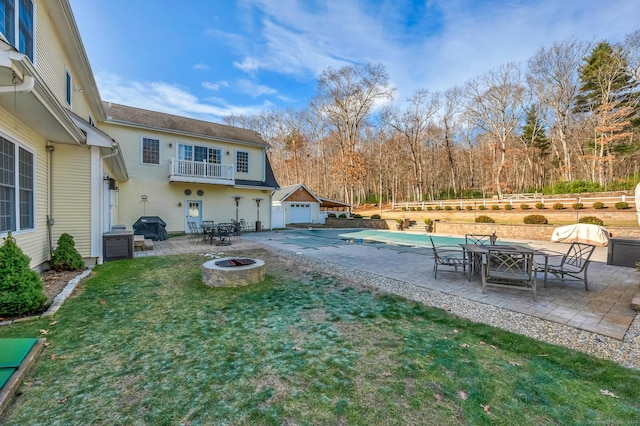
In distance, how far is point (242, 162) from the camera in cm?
1786

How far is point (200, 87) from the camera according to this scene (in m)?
23.7

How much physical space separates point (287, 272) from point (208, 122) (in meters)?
15.4

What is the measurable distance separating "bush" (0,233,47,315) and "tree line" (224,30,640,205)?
86.1ft

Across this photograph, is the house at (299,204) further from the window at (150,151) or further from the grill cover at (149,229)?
the grill cover at (149,229)

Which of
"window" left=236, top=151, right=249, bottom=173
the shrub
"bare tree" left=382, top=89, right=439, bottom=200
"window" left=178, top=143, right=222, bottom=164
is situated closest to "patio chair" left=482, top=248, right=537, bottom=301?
"window" left=236, top=151, right=249, bottom=173

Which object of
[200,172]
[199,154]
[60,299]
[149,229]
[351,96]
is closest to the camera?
[60,299]

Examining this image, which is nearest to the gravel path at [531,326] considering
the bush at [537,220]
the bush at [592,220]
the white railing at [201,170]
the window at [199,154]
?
the white railing at [201,170]

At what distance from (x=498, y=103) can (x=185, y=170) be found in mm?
30123

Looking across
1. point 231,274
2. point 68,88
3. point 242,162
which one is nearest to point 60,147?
point 68,88

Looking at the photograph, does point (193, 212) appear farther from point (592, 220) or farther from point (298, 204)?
point (592, 220)

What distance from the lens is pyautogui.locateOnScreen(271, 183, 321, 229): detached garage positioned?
23938mm

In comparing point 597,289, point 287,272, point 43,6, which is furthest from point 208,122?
point 597,289

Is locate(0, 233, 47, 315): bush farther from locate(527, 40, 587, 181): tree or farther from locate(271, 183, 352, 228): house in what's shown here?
locate(527, 40, 587, 181): tree

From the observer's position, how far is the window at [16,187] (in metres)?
4.53
